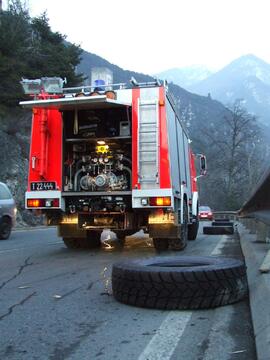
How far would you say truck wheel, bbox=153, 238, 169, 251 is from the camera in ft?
36.1

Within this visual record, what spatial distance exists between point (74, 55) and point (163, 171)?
30702 mm

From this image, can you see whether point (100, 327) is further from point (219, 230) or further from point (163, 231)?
point (219, 230)

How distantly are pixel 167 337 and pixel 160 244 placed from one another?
6654 mm

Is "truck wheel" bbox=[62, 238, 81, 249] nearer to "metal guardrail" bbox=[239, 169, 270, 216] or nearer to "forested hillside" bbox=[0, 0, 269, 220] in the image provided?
"metal guardrail" bbox=[239, 169, 270, 216]

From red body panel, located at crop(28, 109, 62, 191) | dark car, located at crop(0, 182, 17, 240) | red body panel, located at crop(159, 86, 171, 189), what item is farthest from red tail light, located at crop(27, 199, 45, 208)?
dark car, located at crop(0, 182, 17, 240)

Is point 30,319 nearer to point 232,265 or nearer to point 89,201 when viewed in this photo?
point 232,265

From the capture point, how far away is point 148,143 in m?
9.99

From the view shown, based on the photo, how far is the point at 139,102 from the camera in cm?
1009

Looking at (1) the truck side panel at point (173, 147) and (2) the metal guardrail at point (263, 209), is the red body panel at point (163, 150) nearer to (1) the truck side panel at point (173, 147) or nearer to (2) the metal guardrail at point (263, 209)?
(1) the truck side panel at point (173, 147)

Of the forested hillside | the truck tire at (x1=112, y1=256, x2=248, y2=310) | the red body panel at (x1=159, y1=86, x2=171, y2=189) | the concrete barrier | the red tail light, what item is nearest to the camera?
the concrete barrier

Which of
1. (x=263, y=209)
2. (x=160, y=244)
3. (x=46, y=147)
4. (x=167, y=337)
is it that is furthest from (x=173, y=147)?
(x=167, y=337)

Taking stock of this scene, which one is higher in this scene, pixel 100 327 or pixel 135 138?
A: pixel 135 138

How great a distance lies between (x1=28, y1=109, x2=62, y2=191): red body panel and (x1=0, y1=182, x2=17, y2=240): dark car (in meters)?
6.21

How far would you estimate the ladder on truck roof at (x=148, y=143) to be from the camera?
9.90m
